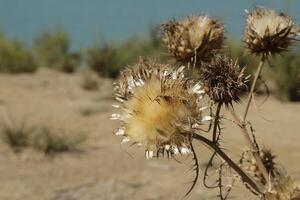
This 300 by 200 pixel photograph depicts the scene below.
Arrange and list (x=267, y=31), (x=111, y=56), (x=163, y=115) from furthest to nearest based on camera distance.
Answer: (x=111, y=56), (x=267, y=31), (x=163, y=115)

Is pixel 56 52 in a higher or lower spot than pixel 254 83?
lower

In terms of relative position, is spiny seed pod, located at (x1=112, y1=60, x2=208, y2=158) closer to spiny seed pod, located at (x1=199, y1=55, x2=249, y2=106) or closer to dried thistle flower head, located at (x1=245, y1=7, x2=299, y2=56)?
spiny seed pod, located at (x1=199, y1=55, x2=249, y2=106)

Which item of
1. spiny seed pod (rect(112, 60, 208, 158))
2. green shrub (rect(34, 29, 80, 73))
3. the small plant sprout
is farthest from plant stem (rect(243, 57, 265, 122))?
green shrub (rect(34, 29, 80, 73))

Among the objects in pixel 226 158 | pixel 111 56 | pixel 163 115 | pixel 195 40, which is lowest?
pixel 111 56

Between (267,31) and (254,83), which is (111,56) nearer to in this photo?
(267,31)

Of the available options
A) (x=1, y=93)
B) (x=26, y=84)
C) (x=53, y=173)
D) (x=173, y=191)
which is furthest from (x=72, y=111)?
(x=173, y=191)

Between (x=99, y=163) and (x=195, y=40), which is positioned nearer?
(x=195, y=40)

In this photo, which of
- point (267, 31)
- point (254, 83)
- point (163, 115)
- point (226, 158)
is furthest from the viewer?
point (267, 31)

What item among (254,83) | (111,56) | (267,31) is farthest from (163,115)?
(111,56)
